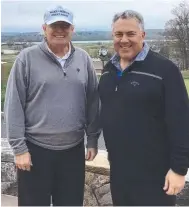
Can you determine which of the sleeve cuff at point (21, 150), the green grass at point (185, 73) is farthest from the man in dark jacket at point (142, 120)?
the green grass at point (185, 73)

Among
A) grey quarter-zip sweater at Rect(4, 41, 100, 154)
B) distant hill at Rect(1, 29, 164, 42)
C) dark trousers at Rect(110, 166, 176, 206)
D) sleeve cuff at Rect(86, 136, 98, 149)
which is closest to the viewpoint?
dark trousers at Rect(110, 166, 176, 206)

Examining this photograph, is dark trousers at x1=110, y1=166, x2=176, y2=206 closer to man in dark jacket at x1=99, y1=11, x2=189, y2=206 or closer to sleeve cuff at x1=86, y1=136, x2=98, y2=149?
man in dark jacket at x1=99, y1=11, x2=189, y2=206

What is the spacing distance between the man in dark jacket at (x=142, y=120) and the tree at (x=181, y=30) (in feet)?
2.75

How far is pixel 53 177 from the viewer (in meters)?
1.91

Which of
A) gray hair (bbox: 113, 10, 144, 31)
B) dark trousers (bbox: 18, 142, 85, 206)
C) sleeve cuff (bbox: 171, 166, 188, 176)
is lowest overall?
dark trousers (bbox: 18, 142, 85, 206)

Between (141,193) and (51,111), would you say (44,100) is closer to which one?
(51,111)

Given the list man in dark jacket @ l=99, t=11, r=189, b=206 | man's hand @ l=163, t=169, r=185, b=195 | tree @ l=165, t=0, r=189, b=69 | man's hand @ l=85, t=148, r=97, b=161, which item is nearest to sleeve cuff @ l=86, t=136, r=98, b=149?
man's hand @ l=85, t=148, r=97, b=161

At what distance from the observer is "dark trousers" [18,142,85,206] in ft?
6.10

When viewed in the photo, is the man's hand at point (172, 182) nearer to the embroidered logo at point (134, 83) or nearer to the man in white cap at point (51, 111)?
the embroidered logo at point (134, 83)

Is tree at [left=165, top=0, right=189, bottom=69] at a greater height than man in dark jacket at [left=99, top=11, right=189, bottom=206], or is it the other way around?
tree at [left=165, top=0, right=189, bottom=69]

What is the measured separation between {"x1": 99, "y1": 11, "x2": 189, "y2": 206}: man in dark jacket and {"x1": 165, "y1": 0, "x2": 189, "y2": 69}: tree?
0.84 metres

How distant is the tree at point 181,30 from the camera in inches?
94.4

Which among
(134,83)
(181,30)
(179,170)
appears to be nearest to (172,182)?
(179,170)

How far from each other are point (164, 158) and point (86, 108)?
51 cm
